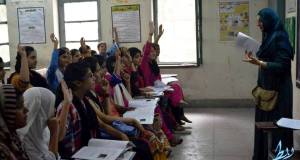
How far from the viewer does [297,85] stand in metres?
4.34

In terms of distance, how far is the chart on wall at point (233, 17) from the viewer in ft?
21.0

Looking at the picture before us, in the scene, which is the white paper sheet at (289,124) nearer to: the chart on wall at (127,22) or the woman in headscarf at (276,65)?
the woman in headscarf at (276,65)

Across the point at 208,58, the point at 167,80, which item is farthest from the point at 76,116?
the point at 208,58

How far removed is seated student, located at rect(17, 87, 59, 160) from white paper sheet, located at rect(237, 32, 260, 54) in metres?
2.00

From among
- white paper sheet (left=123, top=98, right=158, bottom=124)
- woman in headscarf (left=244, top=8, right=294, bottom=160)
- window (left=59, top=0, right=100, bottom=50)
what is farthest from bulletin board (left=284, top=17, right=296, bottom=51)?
window (left=59, top=0, right=100, bottom=50)

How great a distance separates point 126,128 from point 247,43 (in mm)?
1398

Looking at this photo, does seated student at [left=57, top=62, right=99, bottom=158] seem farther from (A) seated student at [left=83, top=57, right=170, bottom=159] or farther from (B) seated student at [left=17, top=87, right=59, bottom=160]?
(A) seated student at [left=83, top=57, right=170, bottom=159]

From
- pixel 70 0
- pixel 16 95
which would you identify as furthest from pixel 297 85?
pixel 70 0

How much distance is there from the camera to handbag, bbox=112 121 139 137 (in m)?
3.02

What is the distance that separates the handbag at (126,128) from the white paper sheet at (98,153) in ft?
2.57

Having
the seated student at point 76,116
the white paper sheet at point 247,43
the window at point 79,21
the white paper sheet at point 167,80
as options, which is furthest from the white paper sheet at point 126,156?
the window at point 79,21

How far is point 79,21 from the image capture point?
22.4 ft

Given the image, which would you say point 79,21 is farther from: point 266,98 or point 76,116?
point 76,116

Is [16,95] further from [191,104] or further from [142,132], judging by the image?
[191,104]
